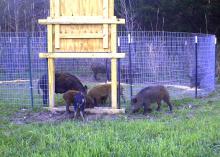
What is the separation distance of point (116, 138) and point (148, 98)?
402cm

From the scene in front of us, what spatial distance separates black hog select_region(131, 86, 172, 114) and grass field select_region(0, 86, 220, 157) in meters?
1.01

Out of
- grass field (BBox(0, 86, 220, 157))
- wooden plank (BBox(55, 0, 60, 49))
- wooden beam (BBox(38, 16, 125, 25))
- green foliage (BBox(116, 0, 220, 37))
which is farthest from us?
green foliage (BBox(116, 0, 220, 37))

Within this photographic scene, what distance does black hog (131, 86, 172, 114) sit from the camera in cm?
1145

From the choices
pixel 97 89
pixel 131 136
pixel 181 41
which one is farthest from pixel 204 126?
pixel 181 41

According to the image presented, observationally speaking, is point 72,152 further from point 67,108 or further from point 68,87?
point 68,87

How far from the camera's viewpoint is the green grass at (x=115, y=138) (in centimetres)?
679

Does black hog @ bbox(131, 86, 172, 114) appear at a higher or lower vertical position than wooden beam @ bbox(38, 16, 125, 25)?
lower

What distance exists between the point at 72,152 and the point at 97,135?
1.17 meters

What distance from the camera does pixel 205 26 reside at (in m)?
23.1

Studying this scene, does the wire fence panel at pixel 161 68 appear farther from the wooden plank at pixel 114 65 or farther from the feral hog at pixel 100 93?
the wooden plank at pixel 114 65

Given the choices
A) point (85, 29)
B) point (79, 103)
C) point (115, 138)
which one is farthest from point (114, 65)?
point (115, 138)

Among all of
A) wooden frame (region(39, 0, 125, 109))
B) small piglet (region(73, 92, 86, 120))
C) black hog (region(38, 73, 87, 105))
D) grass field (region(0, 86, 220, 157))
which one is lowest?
grass field (region(0, 86, 220, 157))

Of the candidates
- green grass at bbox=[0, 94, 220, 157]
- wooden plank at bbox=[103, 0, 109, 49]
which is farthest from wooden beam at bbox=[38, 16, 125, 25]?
green grass at bbox=[0, 94, 220, 157]

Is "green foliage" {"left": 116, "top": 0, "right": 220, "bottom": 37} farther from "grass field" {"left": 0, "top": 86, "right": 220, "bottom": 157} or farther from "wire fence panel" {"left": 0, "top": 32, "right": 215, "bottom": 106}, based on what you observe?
"grass field" {"left": 0, "top": 86, "right": 220, "bottom": 157}
